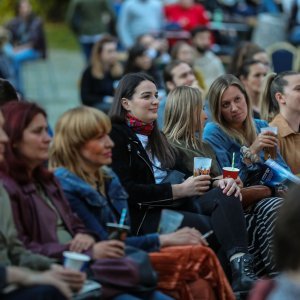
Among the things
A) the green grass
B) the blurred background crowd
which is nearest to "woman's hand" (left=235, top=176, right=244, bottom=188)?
the blurred background crowd

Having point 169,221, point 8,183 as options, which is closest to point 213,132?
point 169,221

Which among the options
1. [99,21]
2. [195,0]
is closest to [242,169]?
[99,21]

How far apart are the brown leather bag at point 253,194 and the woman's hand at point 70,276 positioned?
86.2 inches

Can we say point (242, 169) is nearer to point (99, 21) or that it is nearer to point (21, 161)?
point (21, 161)

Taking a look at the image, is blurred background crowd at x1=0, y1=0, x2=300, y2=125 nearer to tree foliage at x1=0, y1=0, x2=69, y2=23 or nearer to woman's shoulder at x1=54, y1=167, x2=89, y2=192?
tree foliage at x1=0, y1=0, x2=69, y2=23

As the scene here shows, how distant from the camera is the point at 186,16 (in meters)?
17.3

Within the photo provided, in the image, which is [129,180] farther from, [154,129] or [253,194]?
[253,194]

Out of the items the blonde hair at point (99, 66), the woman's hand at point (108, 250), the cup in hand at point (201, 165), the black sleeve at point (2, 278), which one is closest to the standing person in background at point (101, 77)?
the blonde hair at point (99, 66)

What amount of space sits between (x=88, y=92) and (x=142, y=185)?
5881 millimetres

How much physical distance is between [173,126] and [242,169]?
0.61 meters

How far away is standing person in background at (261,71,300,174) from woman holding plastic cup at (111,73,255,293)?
1.21 m

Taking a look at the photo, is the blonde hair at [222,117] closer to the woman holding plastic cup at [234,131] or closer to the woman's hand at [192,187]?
the woman holding plastic cup at [234,131]

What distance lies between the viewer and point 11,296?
4.60 meters

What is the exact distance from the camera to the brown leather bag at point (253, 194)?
6.83 m
